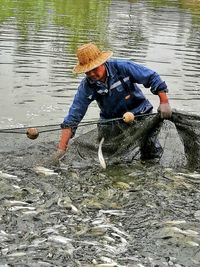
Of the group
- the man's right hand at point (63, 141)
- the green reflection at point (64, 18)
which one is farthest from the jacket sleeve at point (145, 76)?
the green reflection at point (64, 18)

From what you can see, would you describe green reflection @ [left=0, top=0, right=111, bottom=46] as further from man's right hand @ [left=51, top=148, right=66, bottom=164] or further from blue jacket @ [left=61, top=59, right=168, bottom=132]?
man's right hand @ [left=51, top=148, right=66, bottom=164]

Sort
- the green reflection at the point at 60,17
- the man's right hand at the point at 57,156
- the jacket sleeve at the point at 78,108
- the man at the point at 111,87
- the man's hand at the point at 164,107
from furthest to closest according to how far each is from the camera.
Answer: the green reflection at the point at 60,17 → the man's right hand at the point at 57,156 → the jacket sleeve at the point at 78,108 → the man's hand at the point at 164,107 → the man at the point at 111,87

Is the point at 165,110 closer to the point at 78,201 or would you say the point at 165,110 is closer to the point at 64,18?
the point at 78,201

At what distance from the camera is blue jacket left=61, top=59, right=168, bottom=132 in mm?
8445

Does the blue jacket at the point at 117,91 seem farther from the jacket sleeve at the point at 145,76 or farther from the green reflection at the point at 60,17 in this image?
the green reflection at the point at 60,17

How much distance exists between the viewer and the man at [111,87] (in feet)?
26.4

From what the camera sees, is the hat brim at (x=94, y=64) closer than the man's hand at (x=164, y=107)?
Yes

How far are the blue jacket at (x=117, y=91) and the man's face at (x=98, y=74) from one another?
0.30 ft

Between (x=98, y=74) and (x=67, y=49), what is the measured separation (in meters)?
14.1

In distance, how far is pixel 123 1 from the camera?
51.0 metres

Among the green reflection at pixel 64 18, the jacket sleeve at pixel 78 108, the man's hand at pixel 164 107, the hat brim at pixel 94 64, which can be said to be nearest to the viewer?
the hat brim at pixel 94 64

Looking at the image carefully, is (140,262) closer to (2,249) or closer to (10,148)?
(2,249)

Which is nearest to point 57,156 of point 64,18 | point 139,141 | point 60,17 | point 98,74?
point 139,141

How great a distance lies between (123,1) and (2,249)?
47653 mm
